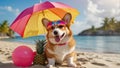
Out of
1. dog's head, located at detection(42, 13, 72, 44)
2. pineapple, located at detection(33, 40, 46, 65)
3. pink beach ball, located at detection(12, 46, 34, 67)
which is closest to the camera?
dog's head, located at detection(42, 13, 72, 44)

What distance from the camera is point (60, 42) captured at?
15.3 feet

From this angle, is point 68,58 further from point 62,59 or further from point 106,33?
point 106,33

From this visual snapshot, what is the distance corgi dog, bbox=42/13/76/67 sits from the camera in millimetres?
4633

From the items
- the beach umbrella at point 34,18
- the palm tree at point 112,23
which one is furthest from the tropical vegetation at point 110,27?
the beach umbrella at point 34,18

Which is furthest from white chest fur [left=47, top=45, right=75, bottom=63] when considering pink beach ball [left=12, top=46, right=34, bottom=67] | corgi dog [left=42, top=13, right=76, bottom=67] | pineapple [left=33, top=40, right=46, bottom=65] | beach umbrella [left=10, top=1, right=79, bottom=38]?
beach umbrella [left=10, top=1, right=79, bottom=38]

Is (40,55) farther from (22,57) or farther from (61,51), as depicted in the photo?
(61,51)

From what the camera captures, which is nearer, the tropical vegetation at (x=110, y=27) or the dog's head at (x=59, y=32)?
the dog's head at (x=59, y=32)

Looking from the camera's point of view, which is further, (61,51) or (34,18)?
(34,18)

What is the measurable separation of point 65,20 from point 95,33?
80.9m

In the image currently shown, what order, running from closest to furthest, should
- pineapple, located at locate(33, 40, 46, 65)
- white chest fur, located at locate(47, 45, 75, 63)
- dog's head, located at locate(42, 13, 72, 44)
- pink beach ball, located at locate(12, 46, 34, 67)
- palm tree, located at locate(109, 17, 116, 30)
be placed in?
dog's head, located at locate(42, 13, 72, 44) → white chest fur, located at locate(47, 45, 75, 63) → pink beach ball, located at locate(12, 46, 34, 67) → pineapple, located at locate(33, 40, 46, 65) → palm tree, located at locate(109, 17, 116, 30)

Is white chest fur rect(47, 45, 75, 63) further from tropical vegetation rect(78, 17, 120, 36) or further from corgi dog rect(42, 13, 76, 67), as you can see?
tropical vegetation rect(78, 17, 120, 36)

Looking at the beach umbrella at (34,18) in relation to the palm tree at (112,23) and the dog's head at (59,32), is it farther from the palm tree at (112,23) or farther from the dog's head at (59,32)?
the palm tree at (112,23)

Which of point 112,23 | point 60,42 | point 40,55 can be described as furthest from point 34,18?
point 112,23

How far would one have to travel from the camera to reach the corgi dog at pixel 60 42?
4.63 metres
